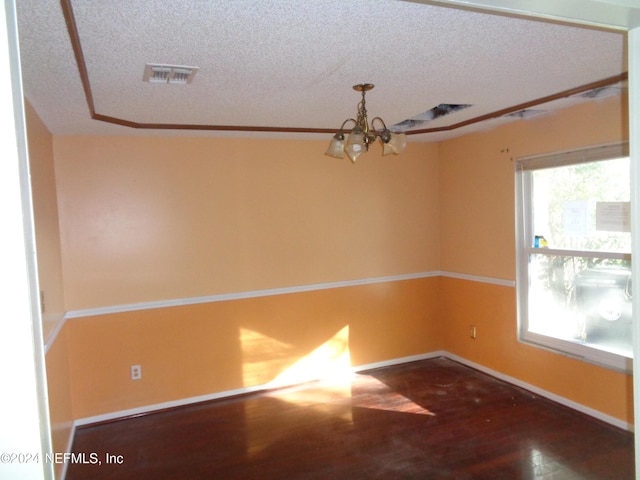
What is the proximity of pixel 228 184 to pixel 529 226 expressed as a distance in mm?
2650

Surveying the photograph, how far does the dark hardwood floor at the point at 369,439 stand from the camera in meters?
2.74

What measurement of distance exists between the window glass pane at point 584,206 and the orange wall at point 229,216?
1290 millimetres

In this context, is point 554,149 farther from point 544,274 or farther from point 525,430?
point 525,430

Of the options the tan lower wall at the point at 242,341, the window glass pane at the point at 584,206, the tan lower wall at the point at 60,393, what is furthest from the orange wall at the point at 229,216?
the window glass pane at the point at 584,206

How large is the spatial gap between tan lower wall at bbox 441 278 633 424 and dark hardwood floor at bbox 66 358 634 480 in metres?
0.16

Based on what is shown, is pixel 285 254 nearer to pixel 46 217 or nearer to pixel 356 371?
pixel 356 371

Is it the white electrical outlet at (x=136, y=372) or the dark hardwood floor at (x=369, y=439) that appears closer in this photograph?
the dark hardwood floor at (x=369, y=439)

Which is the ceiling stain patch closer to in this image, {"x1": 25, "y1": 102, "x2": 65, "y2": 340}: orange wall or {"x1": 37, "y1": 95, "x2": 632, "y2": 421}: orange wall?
{"x1": 37, "y1": 95, "x2": 632, "y2": 421}: orange wall

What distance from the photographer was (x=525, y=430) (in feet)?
10.3

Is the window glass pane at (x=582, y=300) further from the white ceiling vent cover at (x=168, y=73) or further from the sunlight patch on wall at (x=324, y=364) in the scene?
the white ceiling vent cover at (x=168, y=73)

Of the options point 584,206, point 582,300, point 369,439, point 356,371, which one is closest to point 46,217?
point 369,439

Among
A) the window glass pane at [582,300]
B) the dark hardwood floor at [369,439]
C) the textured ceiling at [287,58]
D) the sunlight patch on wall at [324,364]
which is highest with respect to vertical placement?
the textured ceiling at [287,58]

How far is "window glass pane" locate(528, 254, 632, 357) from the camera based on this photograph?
308cm

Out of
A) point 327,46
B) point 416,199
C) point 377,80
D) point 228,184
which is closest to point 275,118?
point 228,184
